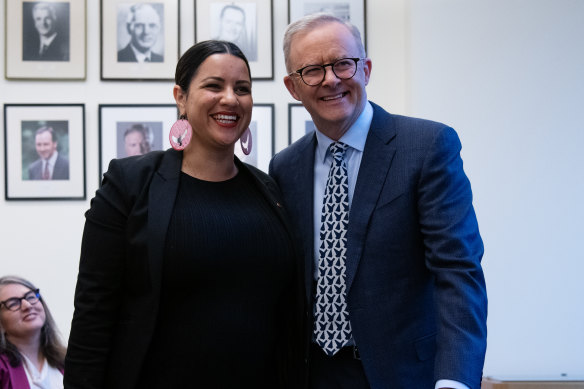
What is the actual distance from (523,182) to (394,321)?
2.10m

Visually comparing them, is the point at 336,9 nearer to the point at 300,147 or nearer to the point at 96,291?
the point at 300,147

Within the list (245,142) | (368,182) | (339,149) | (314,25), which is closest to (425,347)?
(368,182)

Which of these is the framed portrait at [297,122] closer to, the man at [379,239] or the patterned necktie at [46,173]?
the patterned necktie at [46,173]

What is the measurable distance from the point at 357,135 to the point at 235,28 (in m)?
2.01

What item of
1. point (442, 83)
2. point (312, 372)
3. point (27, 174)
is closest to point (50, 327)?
point (27, 174)

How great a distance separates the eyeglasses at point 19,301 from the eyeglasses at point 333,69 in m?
1.91

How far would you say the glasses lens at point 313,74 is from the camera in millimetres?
1909

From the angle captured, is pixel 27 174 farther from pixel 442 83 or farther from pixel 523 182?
pixel 523 182

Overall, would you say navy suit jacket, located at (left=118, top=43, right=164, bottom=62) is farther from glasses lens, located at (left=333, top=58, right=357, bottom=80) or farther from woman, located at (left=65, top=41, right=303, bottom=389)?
glasses lens, located at (left=333, top=58, right=357, bottom=80)

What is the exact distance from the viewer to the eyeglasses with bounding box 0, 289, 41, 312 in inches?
121

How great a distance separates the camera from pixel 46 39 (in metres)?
3.69

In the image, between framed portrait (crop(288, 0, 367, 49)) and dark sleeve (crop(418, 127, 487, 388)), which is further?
framed portrait (crop(288, 0, 367, 49))

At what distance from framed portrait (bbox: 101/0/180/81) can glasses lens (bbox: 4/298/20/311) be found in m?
1.29

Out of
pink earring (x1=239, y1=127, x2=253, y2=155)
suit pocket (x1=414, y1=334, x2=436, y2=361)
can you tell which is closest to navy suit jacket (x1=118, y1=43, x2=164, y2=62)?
pink earring (x1=239, y1=127, x2=253, y2=155)
